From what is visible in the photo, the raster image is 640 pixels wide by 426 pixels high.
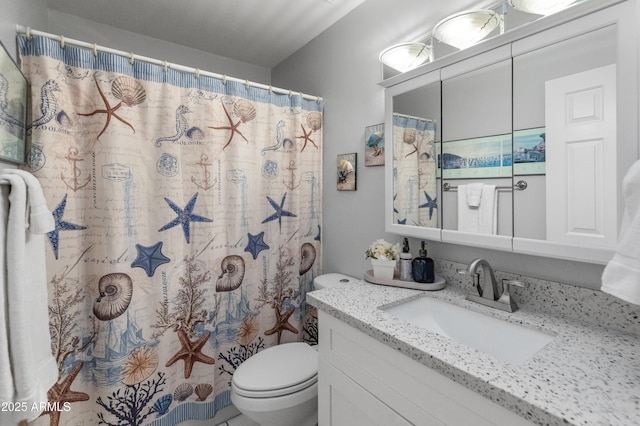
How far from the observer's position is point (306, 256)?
2.15 metres

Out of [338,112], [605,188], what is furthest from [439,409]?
[338,112]

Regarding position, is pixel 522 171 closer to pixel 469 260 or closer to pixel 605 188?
pixel 605 188

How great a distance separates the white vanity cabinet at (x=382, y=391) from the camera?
758mm

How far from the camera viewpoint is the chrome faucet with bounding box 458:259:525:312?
113 cm

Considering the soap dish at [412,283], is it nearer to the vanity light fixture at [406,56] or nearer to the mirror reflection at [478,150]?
the mirror reflection at [478,150]

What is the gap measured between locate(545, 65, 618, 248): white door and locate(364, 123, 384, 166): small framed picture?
814 millimetres

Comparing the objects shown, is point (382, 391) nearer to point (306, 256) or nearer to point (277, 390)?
point (277, 390)

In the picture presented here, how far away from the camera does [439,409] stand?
0.82 meters

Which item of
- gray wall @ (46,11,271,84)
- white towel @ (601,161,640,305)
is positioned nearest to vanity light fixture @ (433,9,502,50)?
white towel @ (601,161,640,305)

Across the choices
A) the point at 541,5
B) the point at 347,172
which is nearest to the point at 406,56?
the point at 541,5

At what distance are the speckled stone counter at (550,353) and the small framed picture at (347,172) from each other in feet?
2.75

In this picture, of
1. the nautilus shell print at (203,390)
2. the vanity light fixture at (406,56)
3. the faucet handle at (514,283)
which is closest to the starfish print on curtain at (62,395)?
the nautilus shell print at (203,390)

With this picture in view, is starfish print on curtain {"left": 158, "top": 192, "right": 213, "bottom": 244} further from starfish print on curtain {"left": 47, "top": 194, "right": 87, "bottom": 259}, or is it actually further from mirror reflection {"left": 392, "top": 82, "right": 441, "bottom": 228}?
mirror reflection {"left": 392, "top": 82, "right": 441, "bottom": 228}

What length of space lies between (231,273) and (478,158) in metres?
1.50
